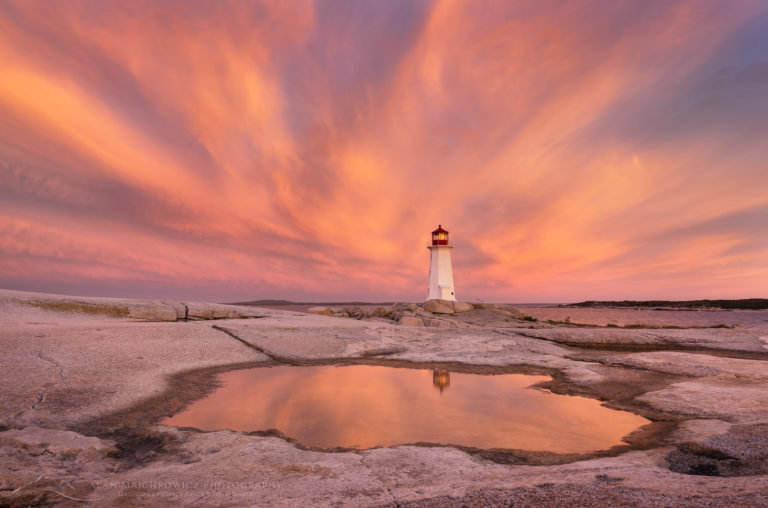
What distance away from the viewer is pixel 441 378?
8719mm

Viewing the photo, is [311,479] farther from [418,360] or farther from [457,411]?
[418,360]

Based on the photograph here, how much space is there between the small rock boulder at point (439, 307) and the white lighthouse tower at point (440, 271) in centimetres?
348

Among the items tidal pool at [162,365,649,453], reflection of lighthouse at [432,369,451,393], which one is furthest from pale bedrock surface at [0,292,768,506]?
reflection of lighthouse at [432,369,451,393]

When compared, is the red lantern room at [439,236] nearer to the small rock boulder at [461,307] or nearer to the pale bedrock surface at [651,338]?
the small rock boulder at [461,307]

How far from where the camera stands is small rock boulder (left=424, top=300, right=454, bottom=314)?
34.0 m

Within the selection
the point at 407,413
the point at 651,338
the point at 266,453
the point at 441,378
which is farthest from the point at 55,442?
the point at 651,338

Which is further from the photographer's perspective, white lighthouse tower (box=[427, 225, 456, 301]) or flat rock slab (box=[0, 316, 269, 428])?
white lighthouse tower (box=[427, 225, 456, 301])

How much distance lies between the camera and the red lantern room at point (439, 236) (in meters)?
41.1

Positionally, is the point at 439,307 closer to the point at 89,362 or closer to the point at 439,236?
the point at 439,236

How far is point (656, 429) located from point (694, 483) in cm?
296

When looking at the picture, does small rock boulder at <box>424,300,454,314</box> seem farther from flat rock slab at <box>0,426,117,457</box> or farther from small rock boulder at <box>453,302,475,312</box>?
flat rock slab at <box>0,426,117,457</box>

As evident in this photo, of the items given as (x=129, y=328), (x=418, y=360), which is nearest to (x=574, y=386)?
(x=418, y=360)

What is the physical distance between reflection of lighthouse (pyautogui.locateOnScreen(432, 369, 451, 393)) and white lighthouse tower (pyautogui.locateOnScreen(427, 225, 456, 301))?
2958cm

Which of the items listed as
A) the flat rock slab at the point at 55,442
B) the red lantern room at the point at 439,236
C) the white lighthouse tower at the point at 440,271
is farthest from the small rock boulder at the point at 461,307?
the flat rock slab at the point at 55,442
